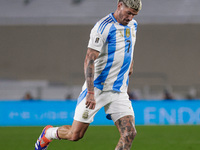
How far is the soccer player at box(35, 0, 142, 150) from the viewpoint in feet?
15.6

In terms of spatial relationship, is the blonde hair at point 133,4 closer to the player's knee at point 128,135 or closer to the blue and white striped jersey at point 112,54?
the blue and white striped jersey at point 112,54

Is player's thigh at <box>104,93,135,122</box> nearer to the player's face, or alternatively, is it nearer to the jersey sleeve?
the jersey sleeve

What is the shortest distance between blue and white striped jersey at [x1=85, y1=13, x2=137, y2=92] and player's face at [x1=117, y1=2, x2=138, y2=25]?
6 centimetres

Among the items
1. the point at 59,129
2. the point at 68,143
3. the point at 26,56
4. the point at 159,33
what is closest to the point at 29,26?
the point at 26,56

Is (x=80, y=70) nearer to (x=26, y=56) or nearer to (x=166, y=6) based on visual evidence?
(x=26, y=56)

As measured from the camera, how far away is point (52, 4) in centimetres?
2294

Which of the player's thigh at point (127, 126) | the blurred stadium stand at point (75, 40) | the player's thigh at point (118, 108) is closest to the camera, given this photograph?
the player's thigh at point (127, 126)

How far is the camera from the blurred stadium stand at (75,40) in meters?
21.9

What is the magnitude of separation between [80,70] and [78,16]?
285 cm

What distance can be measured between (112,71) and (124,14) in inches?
26.5

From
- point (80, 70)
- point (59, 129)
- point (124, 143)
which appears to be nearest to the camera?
point (124, 143)

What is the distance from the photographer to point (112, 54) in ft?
16.1

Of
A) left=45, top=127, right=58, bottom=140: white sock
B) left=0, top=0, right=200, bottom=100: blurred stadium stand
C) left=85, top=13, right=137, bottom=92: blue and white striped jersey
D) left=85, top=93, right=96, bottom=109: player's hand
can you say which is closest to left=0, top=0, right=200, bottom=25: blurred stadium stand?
left=0, top=0, right=200, bottom=100: blurred stadium stand

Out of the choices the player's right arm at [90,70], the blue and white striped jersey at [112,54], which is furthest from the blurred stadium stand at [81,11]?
the player's right arm at [90,70]
